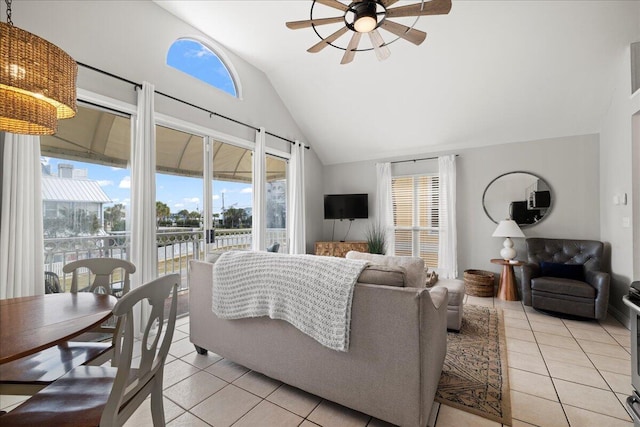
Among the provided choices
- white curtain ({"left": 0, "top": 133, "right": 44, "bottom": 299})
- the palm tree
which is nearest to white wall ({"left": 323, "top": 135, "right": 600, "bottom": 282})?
the palm tree

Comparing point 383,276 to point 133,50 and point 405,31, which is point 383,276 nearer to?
point 405,31

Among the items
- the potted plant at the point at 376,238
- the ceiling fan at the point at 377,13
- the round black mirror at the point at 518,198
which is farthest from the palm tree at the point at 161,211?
the round black mirror at the point at 518,198

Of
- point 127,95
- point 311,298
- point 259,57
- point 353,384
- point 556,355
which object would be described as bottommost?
point 556,355

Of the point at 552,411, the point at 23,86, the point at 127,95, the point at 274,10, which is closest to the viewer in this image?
the point at 23,86

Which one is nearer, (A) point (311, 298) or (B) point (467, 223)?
(A) point (311, 298)

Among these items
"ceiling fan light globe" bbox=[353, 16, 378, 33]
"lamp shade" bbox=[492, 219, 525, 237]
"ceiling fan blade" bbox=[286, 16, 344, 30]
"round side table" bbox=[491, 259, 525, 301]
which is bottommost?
"round side table" bbox=[491, 259, 525, 301]

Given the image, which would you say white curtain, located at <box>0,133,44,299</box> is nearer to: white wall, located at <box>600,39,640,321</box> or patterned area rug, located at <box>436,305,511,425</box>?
patterned area rug, located at <box>436,305,511,425</box>

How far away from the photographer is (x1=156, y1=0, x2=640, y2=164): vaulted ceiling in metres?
3.02

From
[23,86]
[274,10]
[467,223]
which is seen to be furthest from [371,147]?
[23,86]

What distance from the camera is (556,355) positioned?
2.45 m

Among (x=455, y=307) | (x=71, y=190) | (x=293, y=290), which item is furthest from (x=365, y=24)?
(x=71, y=190)

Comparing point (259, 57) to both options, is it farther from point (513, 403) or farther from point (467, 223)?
point (513, 403)

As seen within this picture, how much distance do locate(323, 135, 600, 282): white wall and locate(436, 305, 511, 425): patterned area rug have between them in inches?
71.0

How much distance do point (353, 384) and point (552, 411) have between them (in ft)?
4.24
